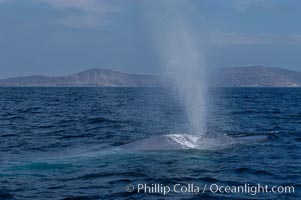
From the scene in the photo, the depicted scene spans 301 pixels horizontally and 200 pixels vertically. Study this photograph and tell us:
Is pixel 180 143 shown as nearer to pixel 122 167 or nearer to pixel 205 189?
pixel 122 167

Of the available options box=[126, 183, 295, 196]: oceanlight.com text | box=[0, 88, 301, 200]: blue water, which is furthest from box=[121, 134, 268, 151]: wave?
box=[126, 183, 295, 196]: oceanlight.com text

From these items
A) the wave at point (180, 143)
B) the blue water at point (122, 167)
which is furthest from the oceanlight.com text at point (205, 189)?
the wave at point (180, 143)

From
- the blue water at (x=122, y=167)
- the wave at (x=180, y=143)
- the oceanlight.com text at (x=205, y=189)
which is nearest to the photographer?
the oceanlight.com text at (x=205, y=189)

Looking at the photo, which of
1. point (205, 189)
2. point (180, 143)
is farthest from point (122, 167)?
point (180, 143)

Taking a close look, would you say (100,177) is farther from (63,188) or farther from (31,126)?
(31,126)

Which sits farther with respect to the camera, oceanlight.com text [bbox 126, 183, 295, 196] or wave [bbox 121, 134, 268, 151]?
wave [bbox 121, 134, 268, 151]

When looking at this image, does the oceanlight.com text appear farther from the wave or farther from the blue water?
the wave

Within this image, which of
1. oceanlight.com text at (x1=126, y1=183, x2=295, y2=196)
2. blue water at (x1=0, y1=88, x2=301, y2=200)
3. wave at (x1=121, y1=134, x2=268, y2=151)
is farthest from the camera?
wave at (x1=121, y1=134, x2=268, y2=151)

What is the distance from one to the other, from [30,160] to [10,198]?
22.9ft

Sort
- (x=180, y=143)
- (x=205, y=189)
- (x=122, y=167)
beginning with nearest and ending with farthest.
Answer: (x=205, y=189) < (x=122, y=167) < (x=180, y=143)

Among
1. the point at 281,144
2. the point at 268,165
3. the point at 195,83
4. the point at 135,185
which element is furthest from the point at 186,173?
the point at 195,83

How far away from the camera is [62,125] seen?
148 feet

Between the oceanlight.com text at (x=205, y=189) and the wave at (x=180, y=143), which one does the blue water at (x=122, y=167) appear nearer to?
the oceanlight.com text at (x=205, y=189)

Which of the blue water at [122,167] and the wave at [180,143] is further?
the wave at [180,143]
